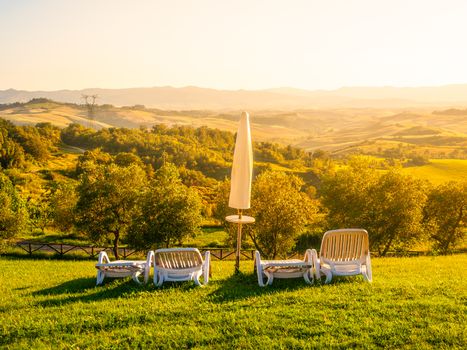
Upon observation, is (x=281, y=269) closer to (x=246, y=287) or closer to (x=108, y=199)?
(x=246, y=287)

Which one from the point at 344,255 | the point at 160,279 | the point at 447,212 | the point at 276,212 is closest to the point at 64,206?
the point at 276,212

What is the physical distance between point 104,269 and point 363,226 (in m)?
21.5

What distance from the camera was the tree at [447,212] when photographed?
32.0m

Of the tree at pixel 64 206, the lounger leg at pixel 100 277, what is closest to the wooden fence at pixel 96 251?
the tree at pixel 64 206

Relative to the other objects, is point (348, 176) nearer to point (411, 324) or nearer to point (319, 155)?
point (411, 324)

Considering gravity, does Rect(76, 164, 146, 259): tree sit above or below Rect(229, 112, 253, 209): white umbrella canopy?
below

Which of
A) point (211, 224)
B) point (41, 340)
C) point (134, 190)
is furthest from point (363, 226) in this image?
point (211, 224)

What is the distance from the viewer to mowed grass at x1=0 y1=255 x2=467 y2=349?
6.35 metres

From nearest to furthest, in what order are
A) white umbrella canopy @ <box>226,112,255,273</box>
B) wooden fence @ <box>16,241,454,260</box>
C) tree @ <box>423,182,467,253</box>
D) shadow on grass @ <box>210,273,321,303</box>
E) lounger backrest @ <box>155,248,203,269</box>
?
shadow on grass @ <box>210,273,321,303</box>, lounger backrest @ <box>155,248,203,269</box>, white umbrella canopy @ <box>226,112,255,273</box>, wooden fence @ <box>16,241,454,260</box>, tree @ <box>423,182,467,253</box>

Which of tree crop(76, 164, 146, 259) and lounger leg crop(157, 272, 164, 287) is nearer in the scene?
lounger leg crop(157, 272, 164, 287)

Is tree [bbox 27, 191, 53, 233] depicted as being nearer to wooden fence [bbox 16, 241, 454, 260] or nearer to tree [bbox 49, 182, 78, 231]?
tree [bbox 49, 182, 78, 231]

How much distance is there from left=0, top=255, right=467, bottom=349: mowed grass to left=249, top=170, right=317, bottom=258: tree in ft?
41.4

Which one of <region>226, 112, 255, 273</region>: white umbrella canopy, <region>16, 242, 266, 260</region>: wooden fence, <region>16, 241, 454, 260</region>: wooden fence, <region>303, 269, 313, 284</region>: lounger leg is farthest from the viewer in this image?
<region>16, 242, 266, 260</region>: wooden fence

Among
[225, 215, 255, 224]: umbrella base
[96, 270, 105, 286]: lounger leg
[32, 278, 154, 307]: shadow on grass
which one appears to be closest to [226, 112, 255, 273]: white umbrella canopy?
[225, 215, 255, 224]: umbrella base
